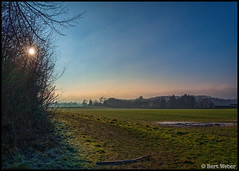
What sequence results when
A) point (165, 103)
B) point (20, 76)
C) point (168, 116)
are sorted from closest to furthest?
point (20, 76), point (168, 116), point (165, 103)

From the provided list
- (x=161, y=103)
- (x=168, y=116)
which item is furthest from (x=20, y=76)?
(x=161, y=103)

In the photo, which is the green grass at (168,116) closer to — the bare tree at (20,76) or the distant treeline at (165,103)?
the bare tree at (20,76)

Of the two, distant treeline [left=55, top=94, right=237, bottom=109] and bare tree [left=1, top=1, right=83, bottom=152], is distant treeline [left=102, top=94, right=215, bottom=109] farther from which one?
bare tree [left=1, top=1, right=83, bottom=152]

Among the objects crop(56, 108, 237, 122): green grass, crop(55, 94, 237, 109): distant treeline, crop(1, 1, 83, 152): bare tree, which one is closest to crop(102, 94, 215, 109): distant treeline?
crop(55, 94, 237, 109): distant treeline

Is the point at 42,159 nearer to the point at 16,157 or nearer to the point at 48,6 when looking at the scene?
the point at 16,157

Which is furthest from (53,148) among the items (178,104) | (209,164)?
(178,104)

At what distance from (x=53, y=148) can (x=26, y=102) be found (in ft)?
7.11

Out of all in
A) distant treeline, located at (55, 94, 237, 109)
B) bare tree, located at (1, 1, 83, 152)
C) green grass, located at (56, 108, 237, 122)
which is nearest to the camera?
bare tree, located at (1, 1, 83, 152)

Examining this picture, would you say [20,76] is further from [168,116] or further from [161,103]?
[161,103]

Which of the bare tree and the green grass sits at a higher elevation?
the bare tree

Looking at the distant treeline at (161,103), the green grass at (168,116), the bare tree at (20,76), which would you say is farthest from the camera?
the distant treeline at (161,103)

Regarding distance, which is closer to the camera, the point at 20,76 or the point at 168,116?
the point at 20,76

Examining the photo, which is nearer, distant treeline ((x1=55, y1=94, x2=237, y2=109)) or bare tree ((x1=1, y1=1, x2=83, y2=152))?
bare tree ((x1=1, y1=1, x2=83, y2=152))

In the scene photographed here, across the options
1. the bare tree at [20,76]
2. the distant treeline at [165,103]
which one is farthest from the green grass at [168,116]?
the distant treeline at [165,103]
